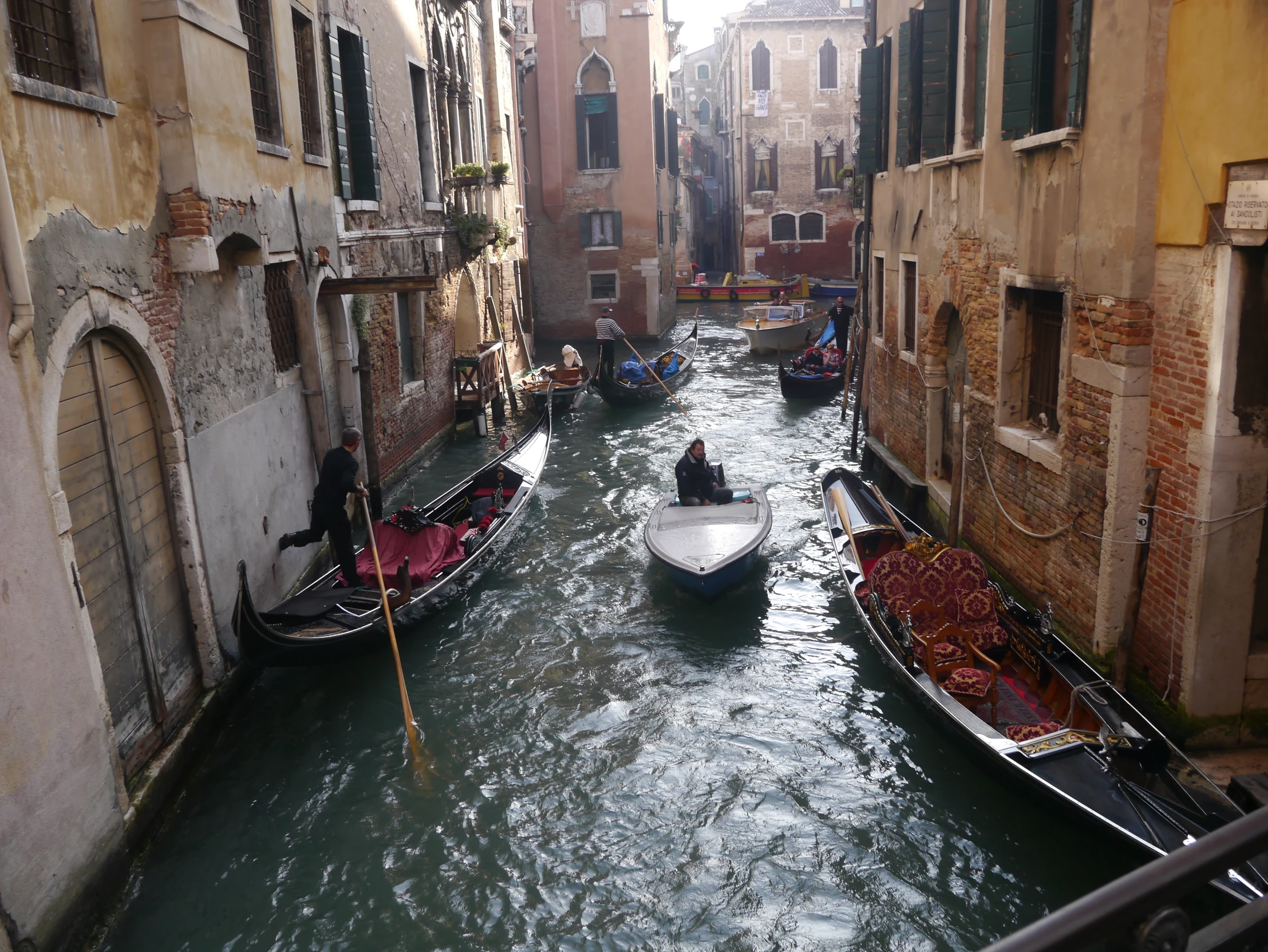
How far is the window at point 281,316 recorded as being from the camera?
732cm

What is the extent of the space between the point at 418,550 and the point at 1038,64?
519 centimetres

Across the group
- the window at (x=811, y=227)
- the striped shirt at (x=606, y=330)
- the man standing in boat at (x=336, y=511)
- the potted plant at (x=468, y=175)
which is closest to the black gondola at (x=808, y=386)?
the striped shirt at (x=606, y=330)

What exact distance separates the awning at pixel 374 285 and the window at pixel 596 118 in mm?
13965

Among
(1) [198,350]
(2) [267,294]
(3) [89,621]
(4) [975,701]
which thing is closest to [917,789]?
(4) [975,701]

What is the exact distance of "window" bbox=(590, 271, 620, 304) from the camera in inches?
867

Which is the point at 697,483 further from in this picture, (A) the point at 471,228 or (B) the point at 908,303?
(A) the point at 471,228

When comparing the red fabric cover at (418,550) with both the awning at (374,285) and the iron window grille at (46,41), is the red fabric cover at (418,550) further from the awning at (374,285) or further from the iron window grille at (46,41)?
the iron window grille at (46,41)

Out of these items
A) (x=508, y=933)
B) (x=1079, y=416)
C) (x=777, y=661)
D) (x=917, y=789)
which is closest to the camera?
(x=508, y=933)

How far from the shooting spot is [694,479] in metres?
8.61

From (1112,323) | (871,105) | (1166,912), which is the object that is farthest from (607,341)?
(1166,912)

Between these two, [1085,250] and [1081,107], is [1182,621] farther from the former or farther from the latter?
[1081,107]

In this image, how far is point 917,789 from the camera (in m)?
5.07

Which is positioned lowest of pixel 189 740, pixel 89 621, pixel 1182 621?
pixel 189 740

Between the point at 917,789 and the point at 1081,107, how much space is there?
355 centimetres
